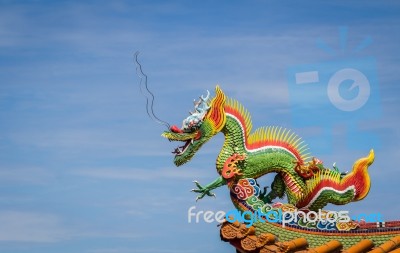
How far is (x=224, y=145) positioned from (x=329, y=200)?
206 centimetres

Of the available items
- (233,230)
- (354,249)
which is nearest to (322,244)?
(354,249)

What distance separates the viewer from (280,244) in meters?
15.9

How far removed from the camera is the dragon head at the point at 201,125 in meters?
17.4

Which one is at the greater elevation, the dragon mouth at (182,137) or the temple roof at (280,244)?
the dragon mouth at (182,137)

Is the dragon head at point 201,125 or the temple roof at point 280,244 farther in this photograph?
the dragon head at point 201,125

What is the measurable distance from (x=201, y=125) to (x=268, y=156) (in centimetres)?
128

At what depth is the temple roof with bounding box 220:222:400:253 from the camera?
52.2ft

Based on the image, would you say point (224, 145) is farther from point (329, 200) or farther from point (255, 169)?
point (329, 200)

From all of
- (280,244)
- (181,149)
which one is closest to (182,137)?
(181,149)

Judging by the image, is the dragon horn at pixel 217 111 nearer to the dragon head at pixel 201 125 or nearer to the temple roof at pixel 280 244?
the dragon head at pixel 201 125

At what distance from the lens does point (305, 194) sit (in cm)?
1747

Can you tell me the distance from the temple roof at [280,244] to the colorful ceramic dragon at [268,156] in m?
1.15

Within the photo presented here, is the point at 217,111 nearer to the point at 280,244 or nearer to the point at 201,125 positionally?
the point at 201,125

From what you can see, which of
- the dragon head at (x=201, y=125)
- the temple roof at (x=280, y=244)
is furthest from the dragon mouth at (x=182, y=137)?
the temple roof at (x=280, y=244)
